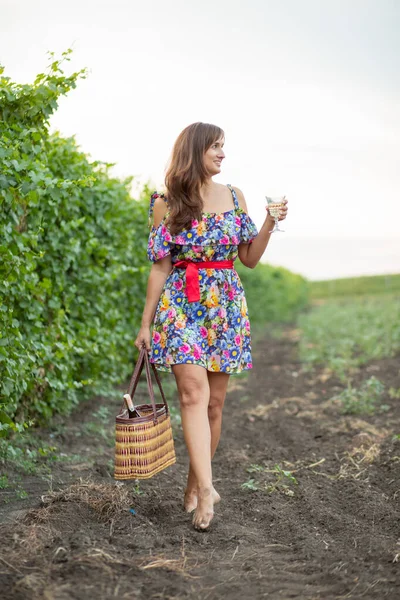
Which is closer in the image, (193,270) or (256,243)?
(193,270)

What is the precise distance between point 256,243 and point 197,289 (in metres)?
0.50

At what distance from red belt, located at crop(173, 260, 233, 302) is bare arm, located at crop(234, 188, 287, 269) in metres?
0.24

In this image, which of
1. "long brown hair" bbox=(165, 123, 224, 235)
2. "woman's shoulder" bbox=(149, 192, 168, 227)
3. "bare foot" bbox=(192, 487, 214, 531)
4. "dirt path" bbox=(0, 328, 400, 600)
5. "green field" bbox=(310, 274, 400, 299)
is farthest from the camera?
"green field" bbox=(310, 274, 400, 299)

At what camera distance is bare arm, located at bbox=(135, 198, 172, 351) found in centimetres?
392

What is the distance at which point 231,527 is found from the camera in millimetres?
3805

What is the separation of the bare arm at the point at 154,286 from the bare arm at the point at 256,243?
1.51 ft

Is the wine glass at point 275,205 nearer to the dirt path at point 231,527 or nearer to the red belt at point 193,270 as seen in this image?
the red belt at point 193,270

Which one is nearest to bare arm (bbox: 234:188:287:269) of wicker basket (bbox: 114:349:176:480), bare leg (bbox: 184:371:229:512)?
bare leg (bbox: 184:371:229:512)

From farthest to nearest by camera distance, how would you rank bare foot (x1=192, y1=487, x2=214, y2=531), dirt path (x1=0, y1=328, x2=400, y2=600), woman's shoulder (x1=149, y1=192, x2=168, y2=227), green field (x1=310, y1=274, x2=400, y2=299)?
green field (x1=310, y1=274, x2=400, y2=299) < woman's shoulder (x1=149, y1=192, x2=168, y2=227) < bare foot (x1=192, y1=487, x2=214, y2=531) < dirt path (x1=0, y1=328, x2=400, y2=600)

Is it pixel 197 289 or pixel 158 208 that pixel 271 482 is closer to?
pixel 197 289

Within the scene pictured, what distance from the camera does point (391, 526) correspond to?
395 centimetres

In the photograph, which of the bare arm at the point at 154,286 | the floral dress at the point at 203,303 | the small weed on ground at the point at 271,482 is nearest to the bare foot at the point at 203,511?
the floral dress at the point at 203,303

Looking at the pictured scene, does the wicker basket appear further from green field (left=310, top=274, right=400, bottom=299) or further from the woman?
green field (left=310, top=274, right=400, bottom=299)

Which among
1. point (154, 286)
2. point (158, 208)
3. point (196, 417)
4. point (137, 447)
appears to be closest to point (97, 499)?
point (137, 447)
